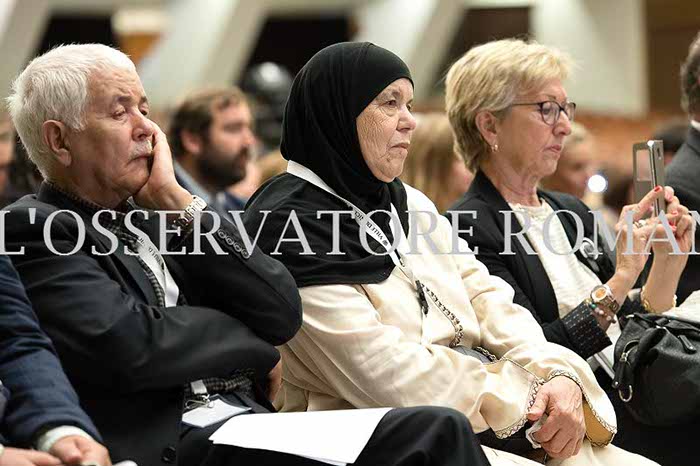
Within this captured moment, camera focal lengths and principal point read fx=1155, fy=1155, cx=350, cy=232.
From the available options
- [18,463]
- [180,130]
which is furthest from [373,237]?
[180,130]

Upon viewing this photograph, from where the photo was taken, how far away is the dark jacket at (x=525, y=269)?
10.9 ft

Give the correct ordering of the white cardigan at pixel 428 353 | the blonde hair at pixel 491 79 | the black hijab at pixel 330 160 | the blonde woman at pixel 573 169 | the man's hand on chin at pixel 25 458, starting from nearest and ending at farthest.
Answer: the man's hand on chin at pixel 25 458 < the white cardigan at pixel 428 353 < the black hijab at pixel 330 160 < the blonde hair at pixel 491 79 < the blonde woman at pixel 573 169

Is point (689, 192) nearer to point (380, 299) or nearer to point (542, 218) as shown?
point (542, 218)

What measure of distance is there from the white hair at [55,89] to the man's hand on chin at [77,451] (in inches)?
30.0

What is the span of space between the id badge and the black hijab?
0.42 meters

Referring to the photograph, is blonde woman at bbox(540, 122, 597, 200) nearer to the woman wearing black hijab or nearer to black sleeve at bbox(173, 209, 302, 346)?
the woman wearing black hijab

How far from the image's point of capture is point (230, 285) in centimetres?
259

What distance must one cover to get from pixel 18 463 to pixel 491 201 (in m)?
1.94

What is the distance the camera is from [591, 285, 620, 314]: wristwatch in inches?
132

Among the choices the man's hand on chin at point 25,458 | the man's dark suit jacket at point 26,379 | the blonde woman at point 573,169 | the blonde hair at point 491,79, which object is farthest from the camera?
the blonde woman at point 573,169

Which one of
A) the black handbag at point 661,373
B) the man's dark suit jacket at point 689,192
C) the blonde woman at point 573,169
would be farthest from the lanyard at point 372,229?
the blonde woman at point 573,169

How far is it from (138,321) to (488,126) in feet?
5.51

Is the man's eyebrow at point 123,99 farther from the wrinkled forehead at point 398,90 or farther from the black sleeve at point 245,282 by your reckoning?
the wrinkled forehead at point 398,90

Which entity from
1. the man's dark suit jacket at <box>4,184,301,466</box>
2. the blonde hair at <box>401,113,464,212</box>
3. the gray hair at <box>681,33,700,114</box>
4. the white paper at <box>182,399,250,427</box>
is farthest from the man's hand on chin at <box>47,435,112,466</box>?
the blonde hair at <box>401,113,464,212</box>
